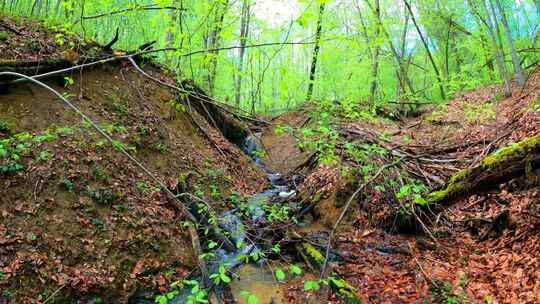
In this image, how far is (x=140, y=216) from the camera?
627 cm

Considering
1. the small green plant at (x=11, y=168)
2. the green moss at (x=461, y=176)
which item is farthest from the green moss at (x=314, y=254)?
the small green plant at (x=11, y=168)

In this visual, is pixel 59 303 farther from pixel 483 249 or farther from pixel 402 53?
pixel 402 53

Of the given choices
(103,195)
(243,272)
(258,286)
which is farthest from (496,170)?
(103,195)

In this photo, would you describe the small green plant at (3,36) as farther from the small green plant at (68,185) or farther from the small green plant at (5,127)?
the small green plant at (68,185)

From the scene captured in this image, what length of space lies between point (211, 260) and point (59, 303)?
2.52m

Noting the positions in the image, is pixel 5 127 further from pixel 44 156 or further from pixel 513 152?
pixel 513 152

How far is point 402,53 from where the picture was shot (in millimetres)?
23250

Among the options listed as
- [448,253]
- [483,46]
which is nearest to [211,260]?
[448,253]

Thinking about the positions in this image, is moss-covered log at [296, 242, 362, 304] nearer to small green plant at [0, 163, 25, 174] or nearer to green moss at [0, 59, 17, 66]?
small green plant at [0, 163, 25, 174]

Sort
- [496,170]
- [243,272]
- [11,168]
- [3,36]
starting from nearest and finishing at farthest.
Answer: [496,170] < [11,168] < [243,272] < [3,36]

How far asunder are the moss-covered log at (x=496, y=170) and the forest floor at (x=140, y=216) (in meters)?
0.37

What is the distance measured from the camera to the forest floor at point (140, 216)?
471 centimetres

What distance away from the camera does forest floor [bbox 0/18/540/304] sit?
4711 mm

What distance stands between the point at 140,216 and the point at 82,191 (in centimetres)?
109
